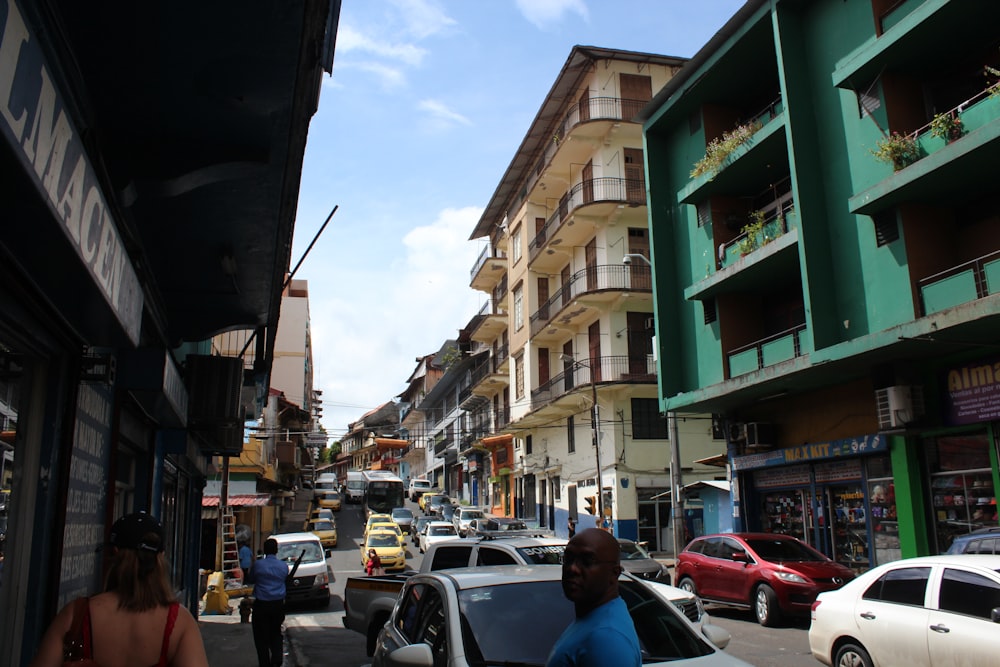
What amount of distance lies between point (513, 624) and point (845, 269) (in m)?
14.3

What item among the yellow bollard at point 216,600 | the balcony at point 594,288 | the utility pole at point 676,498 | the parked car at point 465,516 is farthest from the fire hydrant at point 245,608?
the parked car at point 465,516

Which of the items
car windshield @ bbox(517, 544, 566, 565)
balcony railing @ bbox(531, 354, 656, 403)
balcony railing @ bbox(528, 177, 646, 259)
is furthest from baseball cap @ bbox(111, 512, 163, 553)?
balcony railing @ bbox(528, 177, 646, 259)

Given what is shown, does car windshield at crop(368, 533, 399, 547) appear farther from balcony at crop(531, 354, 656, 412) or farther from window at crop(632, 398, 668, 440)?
window at crop(632, 398, 668, 440)

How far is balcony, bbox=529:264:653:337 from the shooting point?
33.4 m

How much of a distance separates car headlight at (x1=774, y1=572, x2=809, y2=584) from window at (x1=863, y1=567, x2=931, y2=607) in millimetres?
5264

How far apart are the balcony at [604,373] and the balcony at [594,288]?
2265 mm

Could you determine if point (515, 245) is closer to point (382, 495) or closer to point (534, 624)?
point (382, 495)

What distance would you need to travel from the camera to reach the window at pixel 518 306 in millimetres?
43625

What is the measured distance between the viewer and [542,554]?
10.0 metres

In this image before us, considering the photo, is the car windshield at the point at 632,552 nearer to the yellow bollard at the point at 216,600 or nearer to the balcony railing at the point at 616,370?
the yellow bollard at the point at 216,600

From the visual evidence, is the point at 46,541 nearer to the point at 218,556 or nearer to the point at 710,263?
the point at 218,556

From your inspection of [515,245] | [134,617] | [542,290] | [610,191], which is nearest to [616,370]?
[610,191]

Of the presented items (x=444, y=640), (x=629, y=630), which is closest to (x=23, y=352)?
(x=444, y=640)

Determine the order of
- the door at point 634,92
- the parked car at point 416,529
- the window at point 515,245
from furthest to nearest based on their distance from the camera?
the window at point 515,245 < the parked car at point 416,529 < the door at point 634,92
